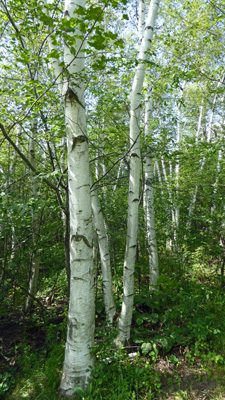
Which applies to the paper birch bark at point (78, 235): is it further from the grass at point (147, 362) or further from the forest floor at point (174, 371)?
the forest floor at point (174, 371)

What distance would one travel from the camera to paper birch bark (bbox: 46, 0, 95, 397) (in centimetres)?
205

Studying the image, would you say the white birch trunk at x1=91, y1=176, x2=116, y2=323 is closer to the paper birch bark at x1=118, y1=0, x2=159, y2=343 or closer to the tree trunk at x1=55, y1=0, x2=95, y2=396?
the paper birch bark at x1=118, y1=0, x2=159, y2=343

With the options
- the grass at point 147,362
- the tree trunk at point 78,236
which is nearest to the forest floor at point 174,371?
the grass at point 147,362

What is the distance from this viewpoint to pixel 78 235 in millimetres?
2070

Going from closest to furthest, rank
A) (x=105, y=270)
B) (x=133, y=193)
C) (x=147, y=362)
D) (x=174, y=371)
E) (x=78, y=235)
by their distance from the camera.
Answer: (x=78, y=235)
(x=147, y=362)
(x=174, y=371)
(x=133, y=193)
(x=105, y=270)

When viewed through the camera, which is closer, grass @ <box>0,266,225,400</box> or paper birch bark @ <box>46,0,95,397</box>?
paper birch bark @ <box>46,0,95,397</box>

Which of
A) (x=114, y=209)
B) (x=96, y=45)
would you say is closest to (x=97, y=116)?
(x=114, y=209)

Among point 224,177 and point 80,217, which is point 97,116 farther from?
point 224,177

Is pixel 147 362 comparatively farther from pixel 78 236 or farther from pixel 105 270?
pixel 78 236

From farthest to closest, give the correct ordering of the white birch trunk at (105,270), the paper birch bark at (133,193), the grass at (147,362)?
the white birch trunk at (105,270)
the paper birch bark at (133,193)
the grass at (147,362)

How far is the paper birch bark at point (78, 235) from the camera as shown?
6.73 feet

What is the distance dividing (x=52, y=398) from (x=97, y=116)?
4.20 meters

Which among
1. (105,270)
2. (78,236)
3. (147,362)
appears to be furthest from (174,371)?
(78,236)

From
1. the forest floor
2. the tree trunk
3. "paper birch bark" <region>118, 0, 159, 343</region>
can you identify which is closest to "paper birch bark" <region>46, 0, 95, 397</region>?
the tree trunk
